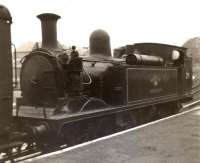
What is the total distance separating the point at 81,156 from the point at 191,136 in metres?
2.71

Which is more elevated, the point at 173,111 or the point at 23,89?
the point at 23,89

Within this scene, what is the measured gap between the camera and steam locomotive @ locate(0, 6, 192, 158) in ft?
19.5

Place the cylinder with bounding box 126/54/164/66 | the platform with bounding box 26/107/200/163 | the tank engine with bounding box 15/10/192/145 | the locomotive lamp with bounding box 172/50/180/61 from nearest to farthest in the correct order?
the platform with bounding box 26/107/200/163 < the tank engine with bounding box 15/10/192/145 < the cylinder with bounding box 126/54/164/66 < the locomotive lamp with bounding box 172/50/180/61

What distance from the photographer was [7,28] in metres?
5.13

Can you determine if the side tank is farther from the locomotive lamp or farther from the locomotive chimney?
the locomotive lamp

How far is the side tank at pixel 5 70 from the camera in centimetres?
505

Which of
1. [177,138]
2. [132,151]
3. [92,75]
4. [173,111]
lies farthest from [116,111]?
[173,111]

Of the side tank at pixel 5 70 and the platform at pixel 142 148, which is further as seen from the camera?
the platform at pixel 142 148

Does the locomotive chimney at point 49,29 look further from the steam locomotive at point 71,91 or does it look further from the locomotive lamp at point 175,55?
the locomotive lamp at point 175,55

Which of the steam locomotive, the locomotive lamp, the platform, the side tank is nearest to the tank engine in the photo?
the steam locomotive

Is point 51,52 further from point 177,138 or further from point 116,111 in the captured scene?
point 177,138

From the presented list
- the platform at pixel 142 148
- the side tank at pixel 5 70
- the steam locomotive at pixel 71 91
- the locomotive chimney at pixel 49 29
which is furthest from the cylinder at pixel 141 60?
the side tank at pixel 5 70

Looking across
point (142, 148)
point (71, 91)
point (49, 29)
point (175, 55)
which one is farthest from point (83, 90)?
point (175, 55)

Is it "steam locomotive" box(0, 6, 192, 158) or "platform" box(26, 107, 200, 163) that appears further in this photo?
"steam locomotive" box(0, 6, 192, 158)
